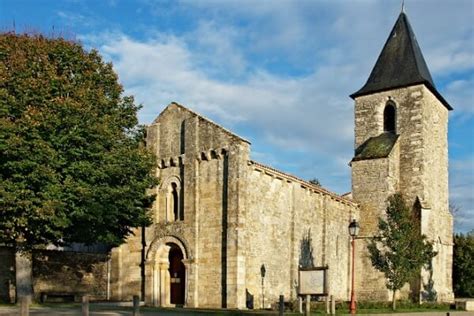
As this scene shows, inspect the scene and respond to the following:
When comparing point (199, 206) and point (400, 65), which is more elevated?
point (400, 65)

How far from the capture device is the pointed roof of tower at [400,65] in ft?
136

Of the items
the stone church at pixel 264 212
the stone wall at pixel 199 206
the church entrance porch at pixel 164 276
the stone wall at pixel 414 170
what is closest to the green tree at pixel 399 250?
the stone church at pixel 264 212

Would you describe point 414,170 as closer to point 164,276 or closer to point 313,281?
point 164,276

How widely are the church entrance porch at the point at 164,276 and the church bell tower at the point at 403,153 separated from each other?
1323 centimetres

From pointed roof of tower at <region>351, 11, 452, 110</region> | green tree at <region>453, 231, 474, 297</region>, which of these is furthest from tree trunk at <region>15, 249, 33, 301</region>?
green tree at <region>453, 231, 474, 297</region>

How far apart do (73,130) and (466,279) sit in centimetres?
3217

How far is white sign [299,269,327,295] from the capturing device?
21.9 m

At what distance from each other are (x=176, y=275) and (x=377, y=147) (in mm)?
16756

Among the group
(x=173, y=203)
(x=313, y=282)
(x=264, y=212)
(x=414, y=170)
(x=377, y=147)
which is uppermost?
(x=377, y=147)

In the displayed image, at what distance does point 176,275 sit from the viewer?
3134cm

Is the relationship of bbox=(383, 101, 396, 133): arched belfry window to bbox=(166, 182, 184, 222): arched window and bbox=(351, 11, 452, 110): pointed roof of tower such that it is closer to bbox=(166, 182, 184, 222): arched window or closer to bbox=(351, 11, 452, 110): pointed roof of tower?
bbox=(351, 11, 452, 110): pointed roof of tower

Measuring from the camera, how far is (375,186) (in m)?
39.7

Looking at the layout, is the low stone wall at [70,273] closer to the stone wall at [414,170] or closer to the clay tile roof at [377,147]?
the stone wall at [414,170]

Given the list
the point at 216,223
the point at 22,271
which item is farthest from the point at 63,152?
the point at 216,223
